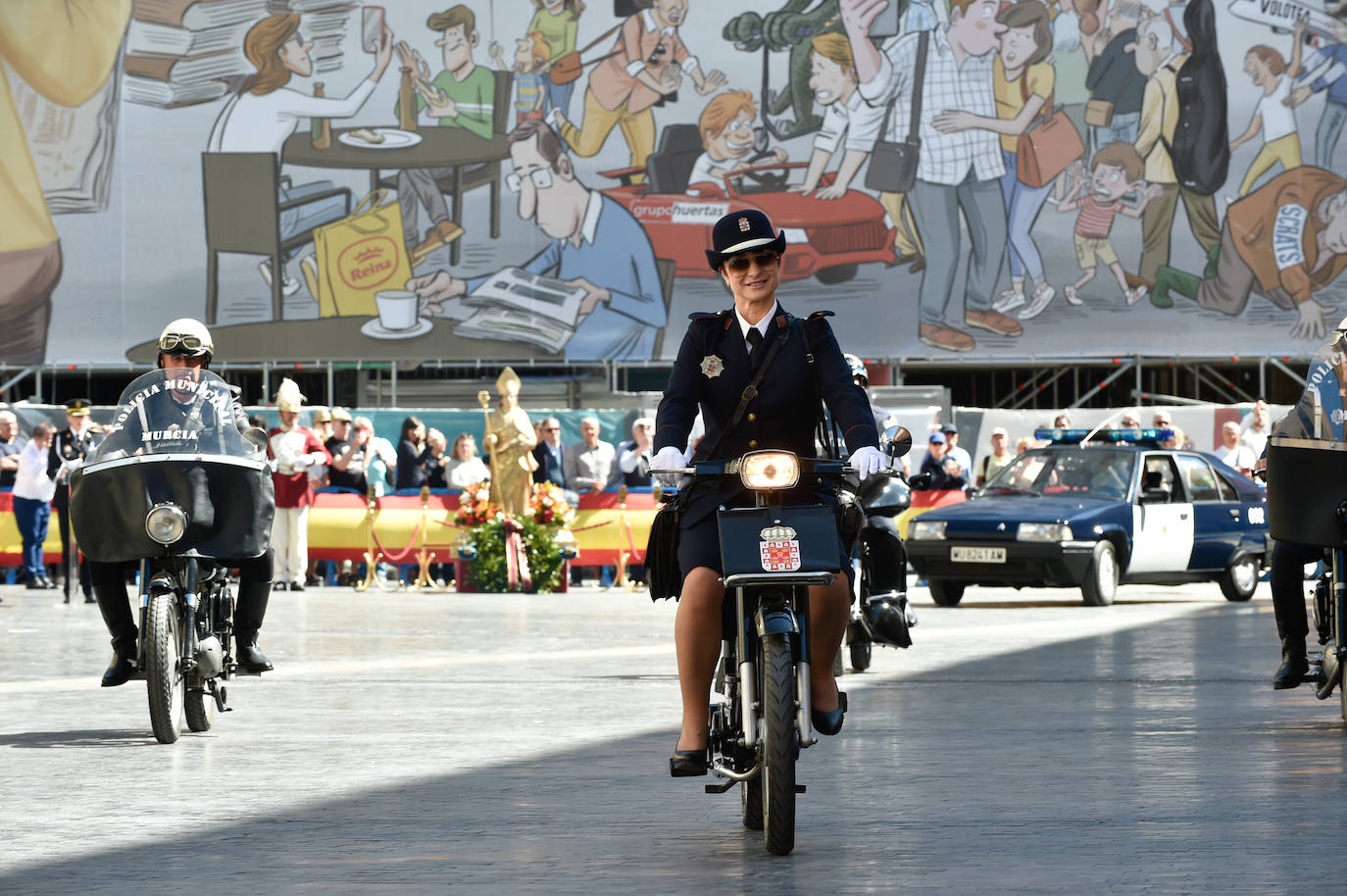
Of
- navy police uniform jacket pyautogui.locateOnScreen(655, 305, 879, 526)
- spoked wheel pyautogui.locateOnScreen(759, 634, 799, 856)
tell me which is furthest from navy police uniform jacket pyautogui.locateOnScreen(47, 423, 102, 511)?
spoked wheel pyautogui.locateOnScreen(759, 634, 799, 856)

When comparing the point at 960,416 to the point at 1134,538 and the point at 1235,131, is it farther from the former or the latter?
the point at 1235,131

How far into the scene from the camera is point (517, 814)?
7.34 m

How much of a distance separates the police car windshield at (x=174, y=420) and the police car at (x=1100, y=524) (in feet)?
37.3

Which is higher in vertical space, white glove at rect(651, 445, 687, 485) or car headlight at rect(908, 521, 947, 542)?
white glove at rect(651, 445, 687, 485)

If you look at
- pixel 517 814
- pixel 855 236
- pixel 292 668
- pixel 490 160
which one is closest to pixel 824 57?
pixel 855 236

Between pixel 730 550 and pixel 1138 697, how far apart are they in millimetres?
5366

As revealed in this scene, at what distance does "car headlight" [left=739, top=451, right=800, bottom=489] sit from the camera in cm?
656

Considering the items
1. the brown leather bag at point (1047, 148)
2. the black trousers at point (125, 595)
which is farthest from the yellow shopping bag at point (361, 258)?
the black trousers at point (125, 595)

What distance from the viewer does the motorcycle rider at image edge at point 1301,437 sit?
9289mm

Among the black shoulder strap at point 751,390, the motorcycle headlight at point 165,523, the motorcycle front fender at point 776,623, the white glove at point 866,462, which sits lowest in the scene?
the motorcycle front fender at point 776,623

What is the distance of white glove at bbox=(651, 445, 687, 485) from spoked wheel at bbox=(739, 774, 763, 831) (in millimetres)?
981

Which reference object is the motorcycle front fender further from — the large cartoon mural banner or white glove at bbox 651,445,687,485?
the large cartoon mural banner

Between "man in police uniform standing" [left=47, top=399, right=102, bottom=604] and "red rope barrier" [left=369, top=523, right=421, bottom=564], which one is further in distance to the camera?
"red rope barrier" [left=369, top=523, right=421, bottom=564]

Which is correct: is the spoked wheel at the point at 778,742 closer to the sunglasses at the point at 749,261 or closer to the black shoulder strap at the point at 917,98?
the sunglasses at the point at 749,261
